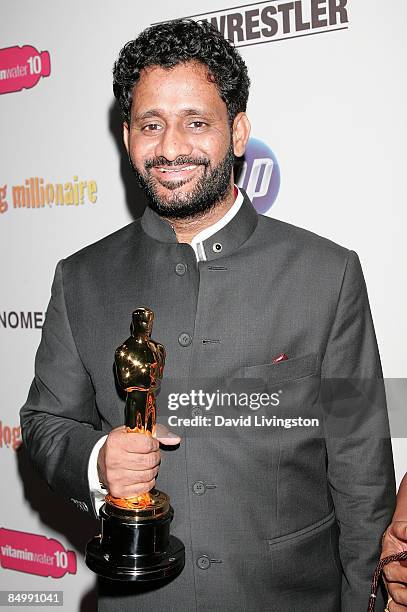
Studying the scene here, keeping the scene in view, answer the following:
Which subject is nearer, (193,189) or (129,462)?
(129,462)

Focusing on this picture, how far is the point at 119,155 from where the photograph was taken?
1.99m

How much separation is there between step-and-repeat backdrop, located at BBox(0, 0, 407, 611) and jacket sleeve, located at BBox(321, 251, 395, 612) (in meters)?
0.35

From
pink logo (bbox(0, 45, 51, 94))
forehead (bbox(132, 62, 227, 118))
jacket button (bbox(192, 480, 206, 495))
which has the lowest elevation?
jacket button (bbox(192, 480, 206, 495))

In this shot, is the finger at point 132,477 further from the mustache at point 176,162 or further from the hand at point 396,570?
the mustache at point 176,162

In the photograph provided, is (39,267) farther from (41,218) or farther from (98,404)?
(98,404)

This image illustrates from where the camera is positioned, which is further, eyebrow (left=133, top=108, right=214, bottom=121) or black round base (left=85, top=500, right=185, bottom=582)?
eyebrow (left=133, top=108, right=214, bottom=121)

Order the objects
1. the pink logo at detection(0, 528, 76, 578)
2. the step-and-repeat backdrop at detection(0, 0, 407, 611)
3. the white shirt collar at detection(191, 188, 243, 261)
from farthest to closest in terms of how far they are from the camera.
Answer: the pink logo at detection(0, 528, 76, 578)
the step-and-repeat backdrop at detection(0, 0, 407, 611)
the white shirt collar at detection(191, 188, 243, 261)

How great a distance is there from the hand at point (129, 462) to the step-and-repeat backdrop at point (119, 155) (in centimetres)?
74

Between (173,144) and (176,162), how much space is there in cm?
3

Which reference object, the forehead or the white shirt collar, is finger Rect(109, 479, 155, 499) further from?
the forehead

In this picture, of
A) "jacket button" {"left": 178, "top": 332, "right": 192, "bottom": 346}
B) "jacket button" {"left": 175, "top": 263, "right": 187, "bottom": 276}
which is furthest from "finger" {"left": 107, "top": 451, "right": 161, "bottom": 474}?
"jacket button" {"left": 175, "top": 263, "right": 187, "bottom": 276}

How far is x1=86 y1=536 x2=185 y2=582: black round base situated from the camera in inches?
42.1

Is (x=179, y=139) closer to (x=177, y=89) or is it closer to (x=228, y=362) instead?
(x=177, y=89)

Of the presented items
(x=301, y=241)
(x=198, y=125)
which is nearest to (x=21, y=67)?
(x=198, y=125)
